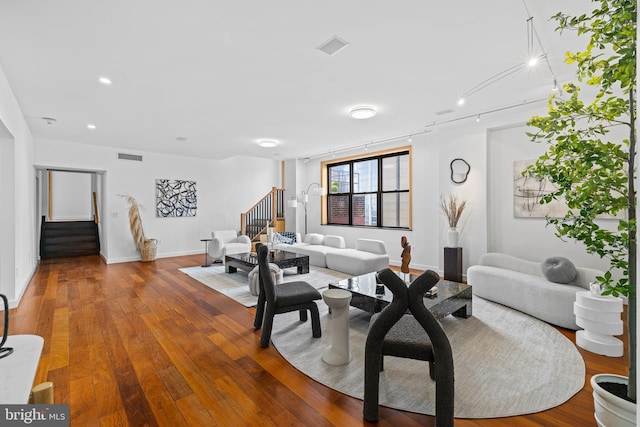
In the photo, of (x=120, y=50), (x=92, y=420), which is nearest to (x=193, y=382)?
(x=92, y=420)

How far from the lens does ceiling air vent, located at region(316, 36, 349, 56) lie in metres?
2.68

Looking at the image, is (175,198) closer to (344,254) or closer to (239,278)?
(239,278)

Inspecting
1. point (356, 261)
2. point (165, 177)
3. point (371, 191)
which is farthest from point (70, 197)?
point (356, 261)

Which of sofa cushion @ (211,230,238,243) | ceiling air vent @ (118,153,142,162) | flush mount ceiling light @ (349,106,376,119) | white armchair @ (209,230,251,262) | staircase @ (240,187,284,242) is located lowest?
white armchair @ (209,230,251,262)

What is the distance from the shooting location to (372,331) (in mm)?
1898

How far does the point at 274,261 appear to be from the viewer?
5.21 meters

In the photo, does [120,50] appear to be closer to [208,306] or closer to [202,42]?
[202,42]

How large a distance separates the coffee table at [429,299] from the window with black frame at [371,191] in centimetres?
320

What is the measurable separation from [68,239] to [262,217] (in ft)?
16.9

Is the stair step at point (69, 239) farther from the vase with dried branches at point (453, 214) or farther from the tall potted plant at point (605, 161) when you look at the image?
the tall potted plant at point (605, 161)

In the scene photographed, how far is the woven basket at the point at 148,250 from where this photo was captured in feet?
23.5

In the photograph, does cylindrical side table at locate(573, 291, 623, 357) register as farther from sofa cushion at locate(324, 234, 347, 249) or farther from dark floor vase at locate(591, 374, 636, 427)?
sofa cushion at locate(324, 234, 347, 249)

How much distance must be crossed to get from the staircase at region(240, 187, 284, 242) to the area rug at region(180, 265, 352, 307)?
7.89ft

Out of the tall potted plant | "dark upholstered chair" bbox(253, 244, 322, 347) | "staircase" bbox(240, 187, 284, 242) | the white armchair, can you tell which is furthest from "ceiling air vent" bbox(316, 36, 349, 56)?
"staircase" bbox(240, 187, 284, 242)
